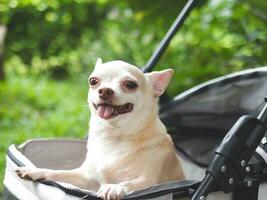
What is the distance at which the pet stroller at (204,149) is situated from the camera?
4.36 ft

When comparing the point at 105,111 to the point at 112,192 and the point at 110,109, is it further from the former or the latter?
the point at 112,192

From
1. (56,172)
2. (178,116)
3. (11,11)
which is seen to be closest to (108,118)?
(56,172)

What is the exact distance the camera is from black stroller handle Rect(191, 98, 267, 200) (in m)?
1.32

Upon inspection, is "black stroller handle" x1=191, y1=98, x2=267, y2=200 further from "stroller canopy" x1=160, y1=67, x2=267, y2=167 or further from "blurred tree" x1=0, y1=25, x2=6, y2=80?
"blurred tree" x1=0, y1=25, x2=6, y2=80

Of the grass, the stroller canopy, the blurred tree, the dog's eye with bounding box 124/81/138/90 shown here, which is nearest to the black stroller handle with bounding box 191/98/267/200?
the dog's eye with bounding box 124/81/138/90

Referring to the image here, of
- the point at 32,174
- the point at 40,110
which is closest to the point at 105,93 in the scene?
the point at 32,174

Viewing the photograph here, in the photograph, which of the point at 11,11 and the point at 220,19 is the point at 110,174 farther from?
the point at 11,11

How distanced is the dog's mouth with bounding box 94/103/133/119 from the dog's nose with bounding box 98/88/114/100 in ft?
0.11

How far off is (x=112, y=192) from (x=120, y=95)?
25 cm

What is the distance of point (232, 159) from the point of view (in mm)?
1329

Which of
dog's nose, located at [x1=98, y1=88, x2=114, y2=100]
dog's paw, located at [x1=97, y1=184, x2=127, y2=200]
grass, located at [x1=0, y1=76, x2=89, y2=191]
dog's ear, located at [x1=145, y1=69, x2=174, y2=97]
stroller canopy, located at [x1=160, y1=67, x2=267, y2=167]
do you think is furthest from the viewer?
grass, located at [x1=0, y1=76, x2=89, y2=191]

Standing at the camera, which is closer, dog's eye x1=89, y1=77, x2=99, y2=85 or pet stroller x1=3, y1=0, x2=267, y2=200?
pet stroller x1=3, y1=0, x2=267, y2=200

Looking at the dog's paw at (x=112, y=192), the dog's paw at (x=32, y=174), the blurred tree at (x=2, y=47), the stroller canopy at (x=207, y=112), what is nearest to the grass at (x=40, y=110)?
the blurred tree at (x=2, y=47)

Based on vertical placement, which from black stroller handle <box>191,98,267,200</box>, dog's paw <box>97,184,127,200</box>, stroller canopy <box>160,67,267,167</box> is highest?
black stroller handle <box>191,98,267,200</box>
